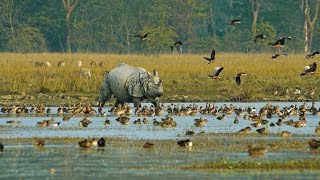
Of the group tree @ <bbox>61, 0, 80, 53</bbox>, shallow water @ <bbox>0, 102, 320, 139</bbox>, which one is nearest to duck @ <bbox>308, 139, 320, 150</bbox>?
shallow water @ <bbox>0, 102, 320, 139</bbox>

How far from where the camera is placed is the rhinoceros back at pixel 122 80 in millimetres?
34781

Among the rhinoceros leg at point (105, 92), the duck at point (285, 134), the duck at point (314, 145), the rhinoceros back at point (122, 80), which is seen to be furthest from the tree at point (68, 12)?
the duck at point (314, 145)

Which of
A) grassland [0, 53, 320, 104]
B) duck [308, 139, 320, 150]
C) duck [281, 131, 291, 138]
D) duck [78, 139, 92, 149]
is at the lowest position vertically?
grassland [0, 53, 320, 104]

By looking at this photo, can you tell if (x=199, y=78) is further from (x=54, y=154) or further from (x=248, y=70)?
(x=54, y=154)

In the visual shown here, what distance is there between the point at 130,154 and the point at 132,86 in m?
13.3

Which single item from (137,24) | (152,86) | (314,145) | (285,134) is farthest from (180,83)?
(137,24)

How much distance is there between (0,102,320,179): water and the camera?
18.0 m

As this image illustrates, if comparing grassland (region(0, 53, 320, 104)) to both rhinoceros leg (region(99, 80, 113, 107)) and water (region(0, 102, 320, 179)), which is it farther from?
water (region(0, 102, 320, 179))

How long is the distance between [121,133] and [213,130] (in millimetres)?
2552

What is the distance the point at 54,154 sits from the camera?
21047mm

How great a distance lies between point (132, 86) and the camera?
3425cm

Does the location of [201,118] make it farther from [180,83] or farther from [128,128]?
[180,83]

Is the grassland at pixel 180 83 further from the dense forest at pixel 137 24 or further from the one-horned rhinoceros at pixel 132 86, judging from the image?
the dense forest at pixel 137 24

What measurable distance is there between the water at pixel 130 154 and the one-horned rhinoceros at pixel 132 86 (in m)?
4.76
